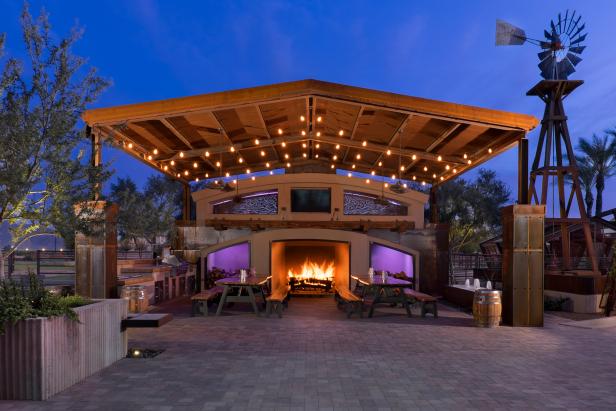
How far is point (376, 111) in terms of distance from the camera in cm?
1215

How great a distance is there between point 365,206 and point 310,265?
10.2 feet

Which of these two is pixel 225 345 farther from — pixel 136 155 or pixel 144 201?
pixel 136 155

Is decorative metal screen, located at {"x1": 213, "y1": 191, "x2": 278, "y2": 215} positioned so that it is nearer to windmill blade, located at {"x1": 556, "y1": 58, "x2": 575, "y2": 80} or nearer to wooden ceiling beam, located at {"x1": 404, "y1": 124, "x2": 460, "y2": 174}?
wooden ceiling beam, located at {"x1": 404, "y1": 124, "x2": 460, "y2": 174}

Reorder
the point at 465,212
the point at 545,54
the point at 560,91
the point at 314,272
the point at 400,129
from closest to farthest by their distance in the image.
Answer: the point at 400,129, the point at 560,91, the point at 545,54, the point at 314,272, the point at 465,212

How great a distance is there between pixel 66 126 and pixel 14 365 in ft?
9.40

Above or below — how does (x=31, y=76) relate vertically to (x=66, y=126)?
above

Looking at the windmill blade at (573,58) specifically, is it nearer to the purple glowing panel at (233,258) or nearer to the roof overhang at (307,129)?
the roof overhang at (307,129)

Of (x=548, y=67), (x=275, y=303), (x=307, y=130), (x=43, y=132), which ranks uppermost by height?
(x=548, y=67)

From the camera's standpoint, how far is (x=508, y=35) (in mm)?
15047

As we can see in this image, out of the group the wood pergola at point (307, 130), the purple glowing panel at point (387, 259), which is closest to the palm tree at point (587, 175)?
the wood pergola at point (307, 130)

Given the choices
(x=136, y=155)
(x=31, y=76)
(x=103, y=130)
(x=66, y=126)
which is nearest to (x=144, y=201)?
(x=66, y=126)

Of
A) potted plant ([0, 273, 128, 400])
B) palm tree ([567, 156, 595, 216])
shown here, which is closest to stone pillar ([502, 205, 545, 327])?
potted plant ([0, 273, 128, 400])

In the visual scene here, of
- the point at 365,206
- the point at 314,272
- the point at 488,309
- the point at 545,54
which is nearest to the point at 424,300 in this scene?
the point at 488,309

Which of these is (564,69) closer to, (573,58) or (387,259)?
(573,58)
